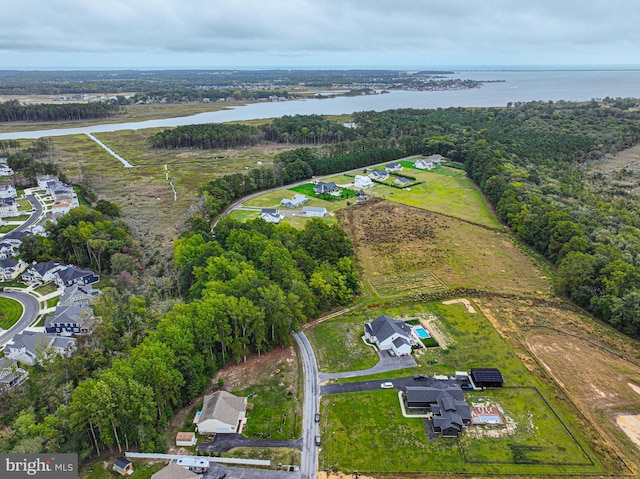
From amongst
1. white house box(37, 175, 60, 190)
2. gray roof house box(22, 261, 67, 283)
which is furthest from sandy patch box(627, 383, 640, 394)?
white house box(37, 175, 60, 190)

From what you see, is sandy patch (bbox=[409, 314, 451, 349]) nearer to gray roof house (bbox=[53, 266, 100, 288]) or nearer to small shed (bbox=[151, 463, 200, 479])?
small shed (bbox=[151, 463, 200, 479])

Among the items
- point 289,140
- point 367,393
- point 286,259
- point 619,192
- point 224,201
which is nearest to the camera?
point 367,393

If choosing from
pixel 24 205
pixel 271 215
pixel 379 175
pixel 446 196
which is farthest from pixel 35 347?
pixel 379 175

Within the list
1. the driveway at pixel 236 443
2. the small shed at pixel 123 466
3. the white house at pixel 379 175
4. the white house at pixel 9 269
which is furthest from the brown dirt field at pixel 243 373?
the white house at pixel 379 175

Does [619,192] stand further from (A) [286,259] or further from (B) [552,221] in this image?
(A) [286,259]

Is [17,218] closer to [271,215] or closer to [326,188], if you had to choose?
[271,215]

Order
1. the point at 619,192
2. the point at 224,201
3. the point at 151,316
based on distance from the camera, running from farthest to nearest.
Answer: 1. the point at 619,192
2. the point at 224,201
3. the point at 151,316

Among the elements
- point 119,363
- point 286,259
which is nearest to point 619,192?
point 286,259
